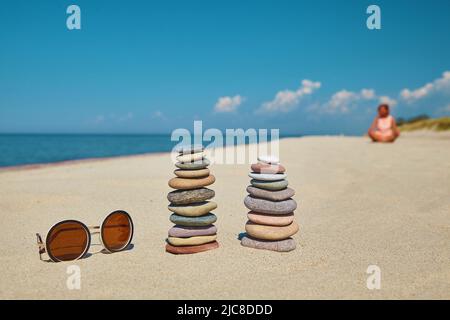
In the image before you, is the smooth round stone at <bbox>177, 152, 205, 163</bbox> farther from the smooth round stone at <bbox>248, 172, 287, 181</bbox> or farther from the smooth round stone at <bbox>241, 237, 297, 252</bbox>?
the smooth round stone at <bbox>241, 237, 297, 252</bbox>

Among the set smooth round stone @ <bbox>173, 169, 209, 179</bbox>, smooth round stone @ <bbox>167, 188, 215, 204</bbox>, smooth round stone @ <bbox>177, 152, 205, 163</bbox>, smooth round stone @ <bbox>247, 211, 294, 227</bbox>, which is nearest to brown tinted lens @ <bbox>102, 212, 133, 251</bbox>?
smooth round stone @ <bbox>167, 188, 215, 204</bbox>

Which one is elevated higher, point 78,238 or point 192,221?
point 192,221

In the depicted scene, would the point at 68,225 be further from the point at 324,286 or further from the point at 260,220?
the point at 324,286

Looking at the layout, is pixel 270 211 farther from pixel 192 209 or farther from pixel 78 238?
pixel 78 238

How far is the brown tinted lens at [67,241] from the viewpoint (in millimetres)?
5488

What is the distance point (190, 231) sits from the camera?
6.02 meters

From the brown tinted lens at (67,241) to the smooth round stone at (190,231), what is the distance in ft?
3.93

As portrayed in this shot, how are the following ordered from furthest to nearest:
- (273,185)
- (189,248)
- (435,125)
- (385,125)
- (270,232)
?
(435,125), (385,125), (273,185), (270,232), (189,248)

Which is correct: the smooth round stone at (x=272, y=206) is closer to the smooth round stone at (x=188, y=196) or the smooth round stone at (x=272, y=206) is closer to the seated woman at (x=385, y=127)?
the smooth round stone at (x=188, y=196)

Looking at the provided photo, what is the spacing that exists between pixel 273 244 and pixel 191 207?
1.31 metres

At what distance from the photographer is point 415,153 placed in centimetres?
1706

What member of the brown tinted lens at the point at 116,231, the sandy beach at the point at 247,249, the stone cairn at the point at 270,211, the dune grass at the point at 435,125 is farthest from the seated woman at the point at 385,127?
the brown tinted lens at the point at 116,231

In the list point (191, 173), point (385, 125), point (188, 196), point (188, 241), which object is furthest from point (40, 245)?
point (385, 125)
